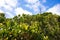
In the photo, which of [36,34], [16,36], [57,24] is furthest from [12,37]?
[57,24]

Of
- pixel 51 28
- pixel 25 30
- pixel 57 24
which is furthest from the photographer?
pixel 57 24

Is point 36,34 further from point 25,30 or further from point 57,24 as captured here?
point 57,24

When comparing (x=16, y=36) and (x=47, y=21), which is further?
(x=47, y=21)

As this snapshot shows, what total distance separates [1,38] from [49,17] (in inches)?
871

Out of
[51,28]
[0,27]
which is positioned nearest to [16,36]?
[0,27]

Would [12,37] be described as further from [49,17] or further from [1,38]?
[49,17]

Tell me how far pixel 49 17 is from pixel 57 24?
1.70m

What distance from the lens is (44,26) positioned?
98.8 feet

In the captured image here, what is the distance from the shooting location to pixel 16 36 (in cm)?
1212

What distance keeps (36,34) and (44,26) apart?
17.6 m

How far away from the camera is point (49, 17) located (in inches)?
1313

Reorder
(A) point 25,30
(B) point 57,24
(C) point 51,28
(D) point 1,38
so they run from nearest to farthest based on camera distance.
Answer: (D) point 1,38 → (A) point 25,30 → (C) point 51,28 → (B) point 57,24

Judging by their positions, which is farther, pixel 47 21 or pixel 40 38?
pixel 47 21

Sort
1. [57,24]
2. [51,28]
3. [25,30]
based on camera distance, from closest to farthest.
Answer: [25,30]
[51,28]
[57,24]
